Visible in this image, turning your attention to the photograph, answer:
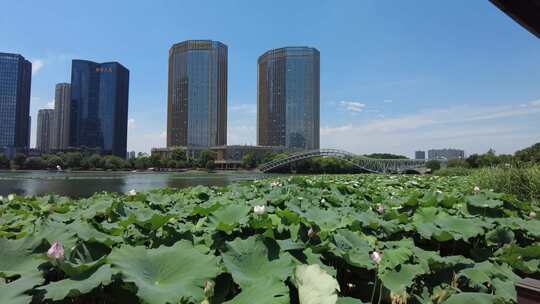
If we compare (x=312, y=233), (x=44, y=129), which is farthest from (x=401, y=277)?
(x=44, y=129)

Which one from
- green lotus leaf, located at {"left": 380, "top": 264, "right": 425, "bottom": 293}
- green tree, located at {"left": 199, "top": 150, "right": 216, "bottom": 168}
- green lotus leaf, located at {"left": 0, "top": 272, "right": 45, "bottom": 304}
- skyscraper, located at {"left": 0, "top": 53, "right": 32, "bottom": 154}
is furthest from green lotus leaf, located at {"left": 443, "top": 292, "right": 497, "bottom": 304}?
skyscraper, located at {"left": 0, "top": 53, "right": 32, "bottom": 154}

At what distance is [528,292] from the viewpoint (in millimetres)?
1340

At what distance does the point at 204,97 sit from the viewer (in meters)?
126

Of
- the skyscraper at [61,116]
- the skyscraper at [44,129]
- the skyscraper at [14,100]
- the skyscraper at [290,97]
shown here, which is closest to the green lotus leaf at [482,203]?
the skyscraper at [14,100]

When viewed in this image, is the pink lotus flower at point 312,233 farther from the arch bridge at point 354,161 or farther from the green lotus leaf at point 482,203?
the arch bridge at point 354,161

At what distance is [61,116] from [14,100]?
2056 cm

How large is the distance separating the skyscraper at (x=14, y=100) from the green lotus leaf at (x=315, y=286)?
12525 cm

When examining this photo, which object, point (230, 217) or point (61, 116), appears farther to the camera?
point (61, 116)

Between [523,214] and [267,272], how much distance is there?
9.91ft

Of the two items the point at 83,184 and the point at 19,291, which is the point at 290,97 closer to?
the point at 83,184

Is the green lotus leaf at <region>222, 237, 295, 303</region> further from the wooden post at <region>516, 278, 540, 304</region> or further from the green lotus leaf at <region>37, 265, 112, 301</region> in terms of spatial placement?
the wooden post at <region>516, 278, 540, 304</region>

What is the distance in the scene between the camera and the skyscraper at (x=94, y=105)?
11906 cm

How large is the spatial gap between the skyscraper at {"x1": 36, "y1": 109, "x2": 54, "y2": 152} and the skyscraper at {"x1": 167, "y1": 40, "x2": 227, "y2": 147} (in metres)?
47.7

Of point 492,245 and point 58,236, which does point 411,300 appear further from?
point 58,236
